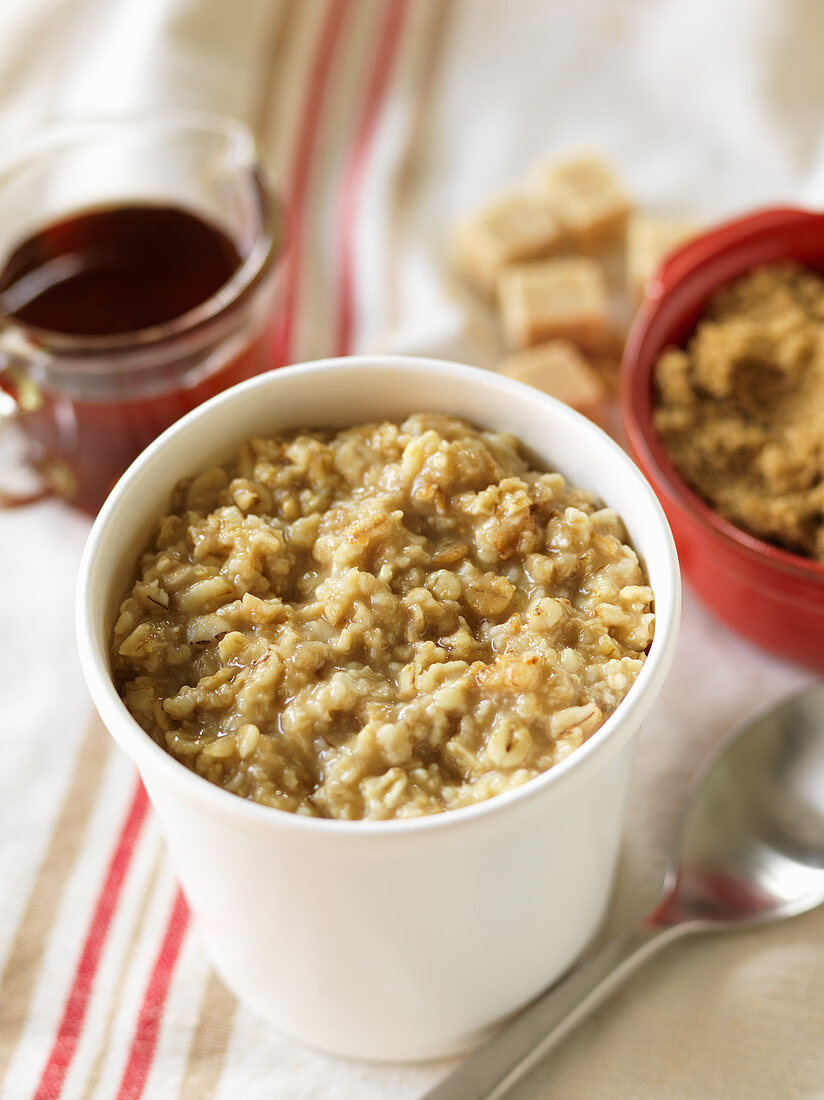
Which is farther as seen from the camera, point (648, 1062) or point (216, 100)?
point (216, 100)

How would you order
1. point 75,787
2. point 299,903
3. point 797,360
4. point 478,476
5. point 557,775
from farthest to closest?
point 797,360 → point 75,787 → point 478,476 → point 299,903 → point 557,775

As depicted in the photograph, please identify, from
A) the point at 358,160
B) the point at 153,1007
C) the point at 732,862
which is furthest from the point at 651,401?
the point at 153,1007

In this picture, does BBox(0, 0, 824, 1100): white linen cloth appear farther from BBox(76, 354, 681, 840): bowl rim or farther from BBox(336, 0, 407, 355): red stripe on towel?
BBox(76, 354, 681, 840): bowl rim

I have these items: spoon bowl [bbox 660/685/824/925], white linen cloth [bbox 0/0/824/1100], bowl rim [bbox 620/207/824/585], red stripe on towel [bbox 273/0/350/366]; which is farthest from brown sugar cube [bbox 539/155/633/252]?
spoon bowl [bbox 660/685/824/925]

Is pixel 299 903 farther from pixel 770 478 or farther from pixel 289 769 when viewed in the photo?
pixel 770 478

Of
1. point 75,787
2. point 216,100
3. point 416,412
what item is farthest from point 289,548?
point 216,100

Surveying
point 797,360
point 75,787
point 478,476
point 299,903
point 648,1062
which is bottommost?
point 75,787
